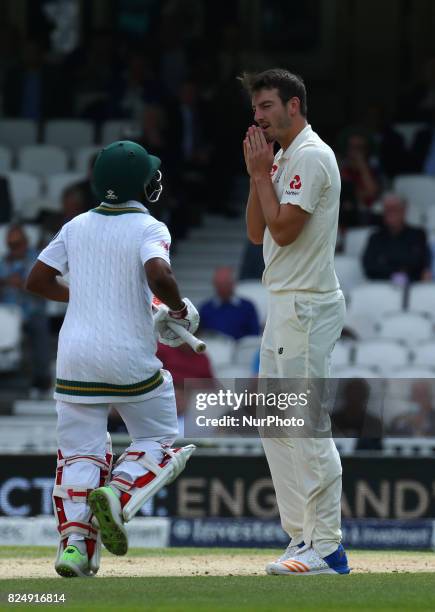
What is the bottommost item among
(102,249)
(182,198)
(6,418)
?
(6,418)

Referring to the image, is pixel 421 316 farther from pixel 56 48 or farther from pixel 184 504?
pixel 56 48

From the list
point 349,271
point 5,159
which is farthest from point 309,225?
point 5,159

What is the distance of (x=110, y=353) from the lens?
6613mm

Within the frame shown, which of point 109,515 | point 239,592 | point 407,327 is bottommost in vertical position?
point 407,327

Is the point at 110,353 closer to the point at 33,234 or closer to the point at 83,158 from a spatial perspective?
the point at 33,234

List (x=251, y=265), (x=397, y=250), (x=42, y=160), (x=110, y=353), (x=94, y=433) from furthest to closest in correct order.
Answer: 1. (x=42, y=160)
2. (x=251, y=265)
3. (x=397, y=250)
4. (x=94, y=433)
5. (x=110, y=353)

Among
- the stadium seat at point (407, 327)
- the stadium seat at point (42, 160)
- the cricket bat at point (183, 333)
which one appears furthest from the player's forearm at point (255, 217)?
the stadium seat at point (42, 160)

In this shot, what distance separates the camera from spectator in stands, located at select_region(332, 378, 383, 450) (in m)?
11.0

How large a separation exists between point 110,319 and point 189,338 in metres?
0.33

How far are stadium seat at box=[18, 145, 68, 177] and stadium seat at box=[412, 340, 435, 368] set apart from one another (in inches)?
199

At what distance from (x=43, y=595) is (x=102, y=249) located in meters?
1.44

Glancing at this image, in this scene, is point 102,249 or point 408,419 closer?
point 102,249

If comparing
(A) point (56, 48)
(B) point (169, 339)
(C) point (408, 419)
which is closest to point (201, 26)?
(A) point (56, 48)

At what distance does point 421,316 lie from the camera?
12898 mm
